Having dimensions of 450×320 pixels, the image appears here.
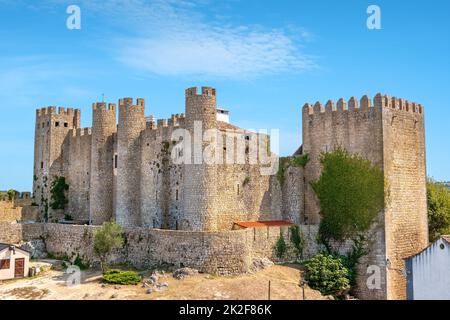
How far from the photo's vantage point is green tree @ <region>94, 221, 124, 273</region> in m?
31.6

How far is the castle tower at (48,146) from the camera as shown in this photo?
141 feet

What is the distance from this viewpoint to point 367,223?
32.2 metres

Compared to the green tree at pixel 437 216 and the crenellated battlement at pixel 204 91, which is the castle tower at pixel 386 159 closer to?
the green tree at pixel 437 216

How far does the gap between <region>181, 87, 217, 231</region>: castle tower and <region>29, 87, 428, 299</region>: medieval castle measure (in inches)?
2.5

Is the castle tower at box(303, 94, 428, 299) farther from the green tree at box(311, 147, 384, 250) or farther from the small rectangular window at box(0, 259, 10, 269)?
the small rectangular window at box(0, 259, 10, 269)

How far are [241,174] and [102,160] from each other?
10.9 m

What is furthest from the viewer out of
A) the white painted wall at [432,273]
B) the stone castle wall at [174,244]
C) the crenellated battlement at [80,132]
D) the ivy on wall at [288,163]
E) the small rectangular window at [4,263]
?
the crenellated battlement at [80,132]

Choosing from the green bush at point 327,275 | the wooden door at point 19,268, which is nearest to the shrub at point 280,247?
the green bush at point 327,275

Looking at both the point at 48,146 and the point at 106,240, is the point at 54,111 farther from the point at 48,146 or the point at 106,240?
the point at 106,240

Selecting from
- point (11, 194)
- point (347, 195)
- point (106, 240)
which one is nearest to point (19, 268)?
point (106, 240)

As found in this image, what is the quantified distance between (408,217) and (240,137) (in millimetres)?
12373

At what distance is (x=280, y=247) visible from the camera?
108ft

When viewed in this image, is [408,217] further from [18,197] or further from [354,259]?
[18,197]

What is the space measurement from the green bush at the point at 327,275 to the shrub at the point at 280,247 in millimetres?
1962
